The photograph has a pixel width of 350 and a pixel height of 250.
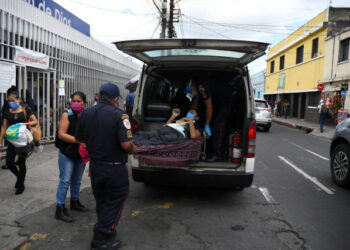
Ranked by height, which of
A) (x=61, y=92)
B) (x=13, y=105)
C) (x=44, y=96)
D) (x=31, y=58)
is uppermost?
(x=31, y=58)

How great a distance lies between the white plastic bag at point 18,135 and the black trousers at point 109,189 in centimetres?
214

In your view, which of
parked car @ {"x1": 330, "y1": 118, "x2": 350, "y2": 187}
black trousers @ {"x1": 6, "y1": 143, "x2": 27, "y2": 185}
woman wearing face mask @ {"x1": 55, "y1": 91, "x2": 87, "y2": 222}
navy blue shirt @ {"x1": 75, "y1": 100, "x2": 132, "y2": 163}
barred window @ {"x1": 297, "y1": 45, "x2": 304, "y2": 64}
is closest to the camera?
navy blue shirt @ {"x1": 75, "y1": 100, "x2": 132, "y2": 163}

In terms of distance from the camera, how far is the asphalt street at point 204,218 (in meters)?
3.19

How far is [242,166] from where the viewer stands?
4066 millimetres

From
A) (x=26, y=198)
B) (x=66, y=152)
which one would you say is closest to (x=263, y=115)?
(x=26, y=198)

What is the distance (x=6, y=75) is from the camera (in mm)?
6664

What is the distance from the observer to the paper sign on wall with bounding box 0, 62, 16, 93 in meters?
6.57

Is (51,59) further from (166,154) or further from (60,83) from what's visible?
(166,154)

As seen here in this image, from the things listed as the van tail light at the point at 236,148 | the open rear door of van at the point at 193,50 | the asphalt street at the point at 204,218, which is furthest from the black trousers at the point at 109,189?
the van tail light at the point at 236,148

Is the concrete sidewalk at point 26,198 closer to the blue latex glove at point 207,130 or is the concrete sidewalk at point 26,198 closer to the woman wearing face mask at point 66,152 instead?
the woman wearing face mask at point 66,152

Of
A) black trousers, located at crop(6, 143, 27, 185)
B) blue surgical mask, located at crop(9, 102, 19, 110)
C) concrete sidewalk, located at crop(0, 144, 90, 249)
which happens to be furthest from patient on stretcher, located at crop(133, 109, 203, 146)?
blue surgical mask, located at crop(9, 102, 19, 110)

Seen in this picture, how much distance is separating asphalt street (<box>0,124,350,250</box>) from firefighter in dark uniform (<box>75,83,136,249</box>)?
0.35 meters

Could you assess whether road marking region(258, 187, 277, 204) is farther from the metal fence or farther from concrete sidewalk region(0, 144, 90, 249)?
the metal fence

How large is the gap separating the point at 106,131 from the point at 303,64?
1004 inches
